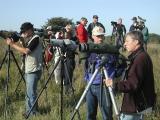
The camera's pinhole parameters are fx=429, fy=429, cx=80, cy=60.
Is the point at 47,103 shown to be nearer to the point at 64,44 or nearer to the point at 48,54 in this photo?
the point at 48,54

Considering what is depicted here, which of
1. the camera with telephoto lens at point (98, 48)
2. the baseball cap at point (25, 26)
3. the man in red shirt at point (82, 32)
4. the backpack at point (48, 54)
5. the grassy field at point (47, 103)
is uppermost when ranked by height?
the baseball cap at point (25, 26)

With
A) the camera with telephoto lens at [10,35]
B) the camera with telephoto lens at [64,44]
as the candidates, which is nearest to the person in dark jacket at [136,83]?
the camera with telephoto lens at [64,44]

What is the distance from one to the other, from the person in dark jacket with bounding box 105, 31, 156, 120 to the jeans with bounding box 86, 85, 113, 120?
1.00m

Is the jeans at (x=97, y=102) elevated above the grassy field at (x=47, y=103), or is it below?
above

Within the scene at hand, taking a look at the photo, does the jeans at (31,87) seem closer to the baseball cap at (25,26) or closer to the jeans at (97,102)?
A: the baseball cap at (25,26)

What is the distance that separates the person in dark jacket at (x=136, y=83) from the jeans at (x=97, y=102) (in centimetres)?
100

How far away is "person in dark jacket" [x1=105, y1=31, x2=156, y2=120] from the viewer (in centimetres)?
500

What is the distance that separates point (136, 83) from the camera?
4973mm

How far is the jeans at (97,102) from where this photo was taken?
6.21 m

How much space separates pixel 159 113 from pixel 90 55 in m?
2.35

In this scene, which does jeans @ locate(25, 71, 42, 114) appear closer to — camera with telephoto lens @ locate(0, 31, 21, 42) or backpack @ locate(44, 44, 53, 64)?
camera with telephoto lens @ locate(0, 31, 21, 42)

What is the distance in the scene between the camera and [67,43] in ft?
20.9

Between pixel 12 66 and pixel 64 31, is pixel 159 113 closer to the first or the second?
pixel 64 31

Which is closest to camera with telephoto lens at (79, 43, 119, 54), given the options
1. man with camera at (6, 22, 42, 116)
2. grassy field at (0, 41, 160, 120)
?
grassy field at (0, 41, 160, 120)
